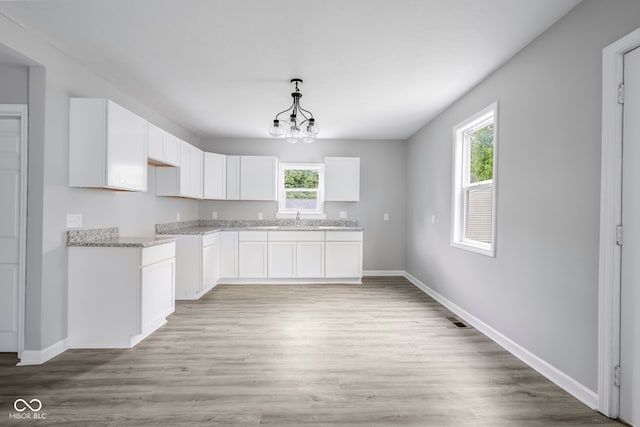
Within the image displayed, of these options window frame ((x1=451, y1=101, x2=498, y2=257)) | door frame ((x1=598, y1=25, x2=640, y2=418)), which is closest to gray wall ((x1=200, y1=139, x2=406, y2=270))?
window frame ((x1=451, y1=101, x2=498, y2=257))

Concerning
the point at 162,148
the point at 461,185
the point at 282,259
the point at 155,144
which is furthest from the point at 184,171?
the point at 461,185

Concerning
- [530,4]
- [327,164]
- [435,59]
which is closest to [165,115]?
[327,164]

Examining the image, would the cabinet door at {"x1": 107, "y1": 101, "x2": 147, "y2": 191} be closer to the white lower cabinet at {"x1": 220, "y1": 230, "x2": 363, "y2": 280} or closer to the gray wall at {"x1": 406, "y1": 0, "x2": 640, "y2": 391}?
Result: the white lower cabinet at {"x1": 220, "y1": 230, "x2": 363, "y2": 280}

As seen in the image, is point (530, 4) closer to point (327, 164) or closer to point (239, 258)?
point (327, 164)

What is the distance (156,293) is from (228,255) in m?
2.06

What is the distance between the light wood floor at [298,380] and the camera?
195 centimetres

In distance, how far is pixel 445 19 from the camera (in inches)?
88.8

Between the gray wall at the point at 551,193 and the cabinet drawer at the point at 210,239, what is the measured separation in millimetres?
3347

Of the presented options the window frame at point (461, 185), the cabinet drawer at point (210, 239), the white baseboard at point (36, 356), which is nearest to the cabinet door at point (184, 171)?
the cabinet drawer at point (210, 239)

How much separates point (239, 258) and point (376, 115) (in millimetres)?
3015

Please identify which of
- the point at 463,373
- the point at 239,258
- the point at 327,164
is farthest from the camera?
the point at 327,164

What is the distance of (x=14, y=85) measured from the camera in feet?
8.53

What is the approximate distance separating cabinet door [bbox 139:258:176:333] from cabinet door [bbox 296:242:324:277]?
217 centimetres

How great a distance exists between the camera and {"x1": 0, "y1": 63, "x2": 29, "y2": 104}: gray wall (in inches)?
102
